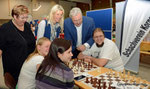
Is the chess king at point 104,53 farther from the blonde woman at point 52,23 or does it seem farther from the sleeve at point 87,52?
the blonde woman at point 52,23

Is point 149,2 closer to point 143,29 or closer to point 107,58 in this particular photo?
point 143,29

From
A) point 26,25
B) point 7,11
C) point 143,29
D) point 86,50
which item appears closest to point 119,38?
point 143,29

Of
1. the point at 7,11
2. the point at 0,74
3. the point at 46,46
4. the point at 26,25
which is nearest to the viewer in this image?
the point at 46,46

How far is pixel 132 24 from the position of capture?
11.7 feet

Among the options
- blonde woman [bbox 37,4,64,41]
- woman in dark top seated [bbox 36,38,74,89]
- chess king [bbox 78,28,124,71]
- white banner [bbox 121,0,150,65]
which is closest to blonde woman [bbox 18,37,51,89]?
woman in dark top seated [bbox 36,38,74,89]

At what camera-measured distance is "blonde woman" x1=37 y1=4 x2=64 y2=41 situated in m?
2.15

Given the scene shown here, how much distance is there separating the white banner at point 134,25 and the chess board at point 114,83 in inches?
85.5

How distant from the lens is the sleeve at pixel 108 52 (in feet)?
6.67

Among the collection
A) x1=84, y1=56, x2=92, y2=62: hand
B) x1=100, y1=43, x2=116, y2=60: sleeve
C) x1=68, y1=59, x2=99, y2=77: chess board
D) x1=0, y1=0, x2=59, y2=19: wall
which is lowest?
x1=68, y1=59, x2=99, y2=77: chess board

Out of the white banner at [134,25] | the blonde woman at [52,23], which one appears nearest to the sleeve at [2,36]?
the blonde woman at [52,23]

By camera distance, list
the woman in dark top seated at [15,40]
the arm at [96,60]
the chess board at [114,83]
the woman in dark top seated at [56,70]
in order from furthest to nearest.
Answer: the arm at [96,60]
the woman in dark top seated at [15,40]
the chess board at [114,83]
the woman in dark top seated at [56,70]

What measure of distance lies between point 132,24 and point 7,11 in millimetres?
6308

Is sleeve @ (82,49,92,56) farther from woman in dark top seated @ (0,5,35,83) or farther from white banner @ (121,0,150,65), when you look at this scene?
white banner @ (121,0,150,65)

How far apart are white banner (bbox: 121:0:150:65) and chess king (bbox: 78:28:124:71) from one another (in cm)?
162
